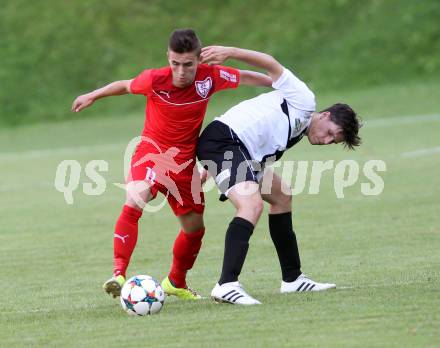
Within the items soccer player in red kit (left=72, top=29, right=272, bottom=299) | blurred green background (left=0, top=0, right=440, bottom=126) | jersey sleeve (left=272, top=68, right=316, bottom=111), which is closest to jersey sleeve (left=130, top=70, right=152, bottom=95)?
soccer player in red kit (left=72, top=29, right=272, bottom=299)

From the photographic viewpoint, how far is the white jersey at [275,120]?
8086mm

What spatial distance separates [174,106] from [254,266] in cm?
247

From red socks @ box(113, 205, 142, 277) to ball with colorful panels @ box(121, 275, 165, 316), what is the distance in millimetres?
283

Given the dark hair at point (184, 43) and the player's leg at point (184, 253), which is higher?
the dark hair at point (184, 43)

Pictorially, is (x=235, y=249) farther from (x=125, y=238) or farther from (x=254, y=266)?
(x=254, y=266)

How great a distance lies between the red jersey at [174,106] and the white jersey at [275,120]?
1.06 feet

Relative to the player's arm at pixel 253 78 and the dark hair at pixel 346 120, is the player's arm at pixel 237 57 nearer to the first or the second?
the player's arm at pixel 253 78

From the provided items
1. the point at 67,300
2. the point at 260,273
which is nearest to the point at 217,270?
the point at 260,273

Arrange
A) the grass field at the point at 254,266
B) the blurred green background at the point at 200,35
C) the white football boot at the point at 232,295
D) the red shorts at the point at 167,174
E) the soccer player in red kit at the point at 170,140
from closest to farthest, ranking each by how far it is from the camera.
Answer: the grass field at the point at 254,266
the white football boot at the point at 232,295
the soccer player in red kit at the point at 170,140
the red shorts at the point at 167,174
the blurred green background at the point at 200,35

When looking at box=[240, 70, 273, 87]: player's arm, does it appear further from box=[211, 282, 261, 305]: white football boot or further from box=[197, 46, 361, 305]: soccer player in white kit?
box=[211, 282, 261, 305]: white football boot

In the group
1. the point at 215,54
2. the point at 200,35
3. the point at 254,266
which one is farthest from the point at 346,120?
the point at 200,35

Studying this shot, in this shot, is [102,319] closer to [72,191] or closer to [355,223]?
[355,223]

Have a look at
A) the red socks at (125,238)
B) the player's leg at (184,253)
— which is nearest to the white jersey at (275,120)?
the player's leg at (184,253)

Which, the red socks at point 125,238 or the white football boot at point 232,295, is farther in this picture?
the red socks at point 125,238
